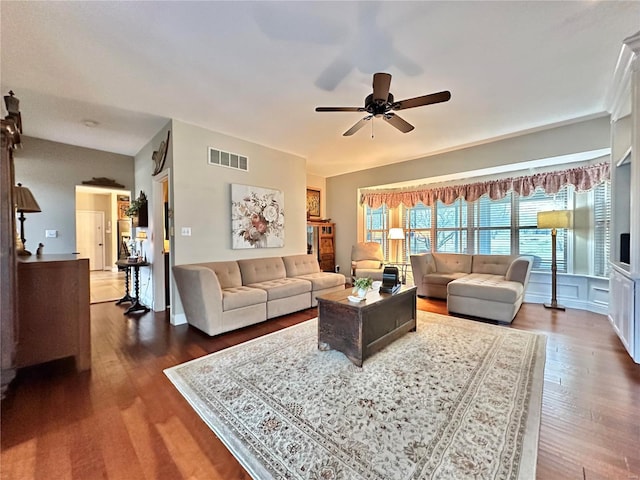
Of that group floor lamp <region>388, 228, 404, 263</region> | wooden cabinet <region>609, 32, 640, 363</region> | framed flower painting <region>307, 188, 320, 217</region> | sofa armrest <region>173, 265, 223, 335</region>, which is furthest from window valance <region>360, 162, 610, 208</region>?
sofa armrest <region>173, 265, 223, 335</region>

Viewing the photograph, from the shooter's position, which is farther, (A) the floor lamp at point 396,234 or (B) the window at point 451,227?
(A) the floor lamp at point 396,234

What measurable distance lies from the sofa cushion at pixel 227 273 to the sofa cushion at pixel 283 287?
0.22 metres

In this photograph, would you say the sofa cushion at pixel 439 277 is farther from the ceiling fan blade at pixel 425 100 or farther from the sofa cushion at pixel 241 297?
the ceiling fan blade at pixel 425 100

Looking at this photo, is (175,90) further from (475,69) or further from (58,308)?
(475,69)

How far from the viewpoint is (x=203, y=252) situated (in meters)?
3.95

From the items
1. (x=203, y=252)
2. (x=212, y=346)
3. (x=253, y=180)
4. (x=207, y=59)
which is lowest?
(x=212, y=346)

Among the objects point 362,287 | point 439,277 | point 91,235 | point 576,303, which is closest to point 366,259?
point 439,277

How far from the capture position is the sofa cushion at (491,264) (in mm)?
4758

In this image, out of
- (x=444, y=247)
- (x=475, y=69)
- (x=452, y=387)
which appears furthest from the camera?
(x=444, y=247)

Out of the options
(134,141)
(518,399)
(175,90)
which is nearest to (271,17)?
(175,90)

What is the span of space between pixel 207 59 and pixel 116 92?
52.2 inches

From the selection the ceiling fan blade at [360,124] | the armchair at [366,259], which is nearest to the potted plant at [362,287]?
the ceiling fan blade at [360,124]

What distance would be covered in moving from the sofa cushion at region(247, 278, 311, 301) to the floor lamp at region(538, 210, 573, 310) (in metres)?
3.78

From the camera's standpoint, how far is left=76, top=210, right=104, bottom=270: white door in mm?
7922
